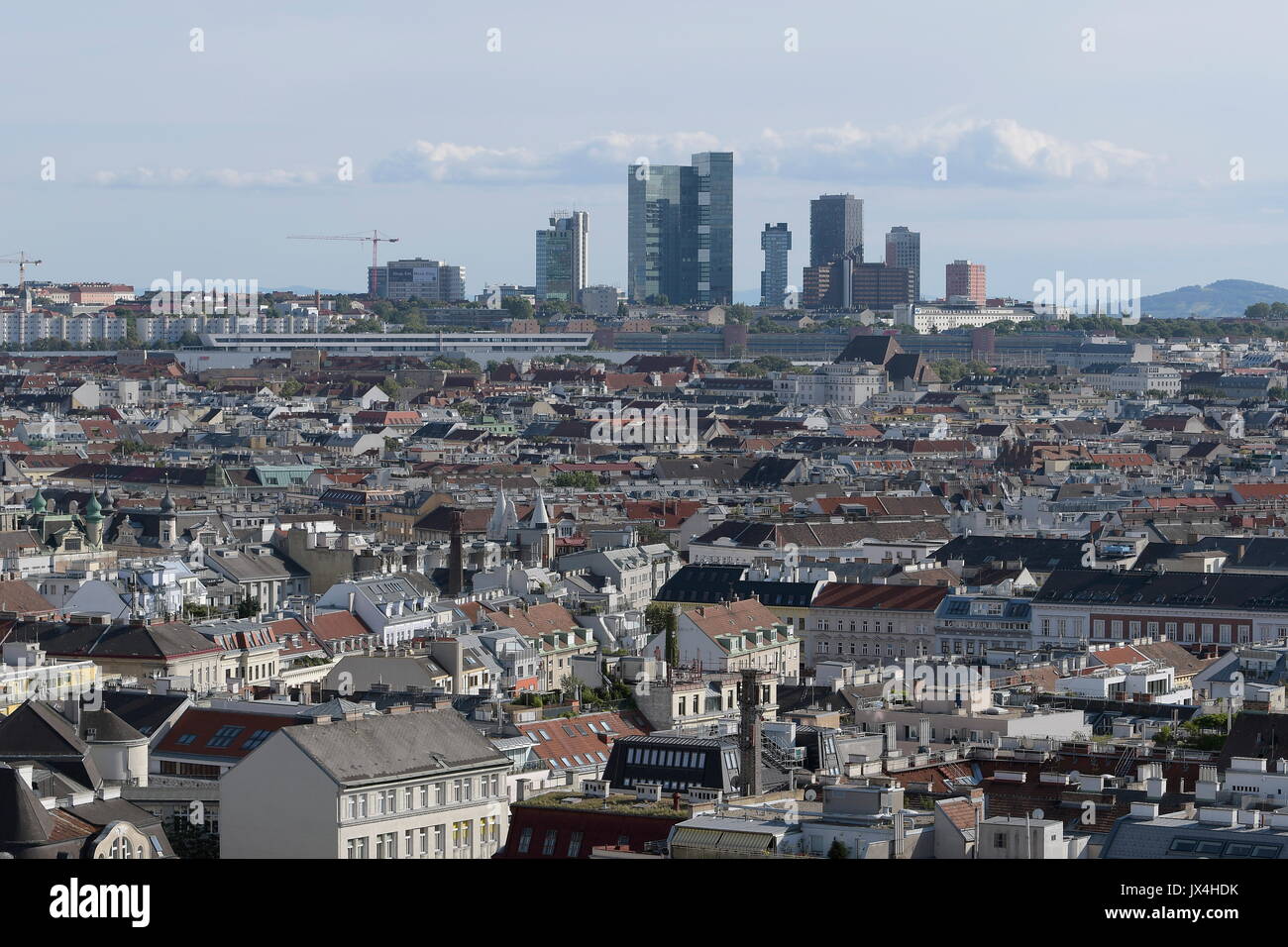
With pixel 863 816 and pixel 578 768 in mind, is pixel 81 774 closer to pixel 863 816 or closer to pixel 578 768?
pixel 578 768

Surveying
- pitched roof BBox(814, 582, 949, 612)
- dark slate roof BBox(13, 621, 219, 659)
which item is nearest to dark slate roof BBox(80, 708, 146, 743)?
dark slate roof BBox(13, 621, 219, 659)

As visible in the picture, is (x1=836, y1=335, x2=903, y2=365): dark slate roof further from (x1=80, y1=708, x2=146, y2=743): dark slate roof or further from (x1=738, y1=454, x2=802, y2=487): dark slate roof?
(x1=80, y1=708, x2=146, y2=743): dark slate roof

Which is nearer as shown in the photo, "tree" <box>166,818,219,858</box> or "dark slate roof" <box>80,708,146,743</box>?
"tree" <box>166,818,219,858</box>

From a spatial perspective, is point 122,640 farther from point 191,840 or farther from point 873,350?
point 873,350

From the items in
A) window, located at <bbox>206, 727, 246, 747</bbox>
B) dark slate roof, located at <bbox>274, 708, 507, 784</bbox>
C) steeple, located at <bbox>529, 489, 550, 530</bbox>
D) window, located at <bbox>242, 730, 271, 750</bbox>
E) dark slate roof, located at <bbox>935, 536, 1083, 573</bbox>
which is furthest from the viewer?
steeple, located at <bbox>529, 489, 550, 530</bbox>

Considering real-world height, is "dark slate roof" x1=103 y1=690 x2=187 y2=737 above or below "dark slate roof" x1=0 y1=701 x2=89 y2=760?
below

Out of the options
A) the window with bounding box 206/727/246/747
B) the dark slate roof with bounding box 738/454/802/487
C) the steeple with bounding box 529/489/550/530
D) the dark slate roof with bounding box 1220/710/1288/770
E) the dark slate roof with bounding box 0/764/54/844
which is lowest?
the dark slate roof with bounding box 738/454/802/487

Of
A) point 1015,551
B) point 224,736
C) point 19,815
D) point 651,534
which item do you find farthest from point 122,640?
point 651,534
